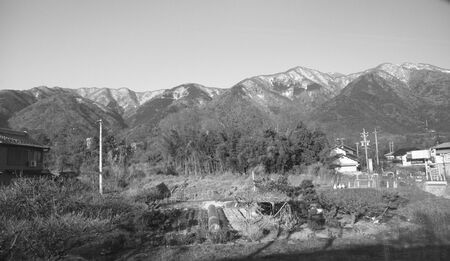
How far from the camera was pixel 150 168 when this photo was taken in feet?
108

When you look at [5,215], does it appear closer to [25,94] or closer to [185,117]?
[185,117]

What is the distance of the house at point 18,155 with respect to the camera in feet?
73.0

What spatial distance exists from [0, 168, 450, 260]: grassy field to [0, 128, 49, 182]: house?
10833mm

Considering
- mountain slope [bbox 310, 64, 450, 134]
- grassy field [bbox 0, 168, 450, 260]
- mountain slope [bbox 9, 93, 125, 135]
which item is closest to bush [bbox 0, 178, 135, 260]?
grassy field [bbox 0, 168, 450, 260]

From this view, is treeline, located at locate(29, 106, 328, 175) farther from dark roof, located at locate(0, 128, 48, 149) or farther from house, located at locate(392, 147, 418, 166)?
house, located at locate(392, 147, 418, 166)

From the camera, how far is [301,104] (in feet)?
272

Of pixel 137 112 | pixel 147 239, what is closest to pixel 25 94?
pixel 137 112

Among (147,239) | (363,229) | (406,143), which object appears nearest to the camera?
(147,239)

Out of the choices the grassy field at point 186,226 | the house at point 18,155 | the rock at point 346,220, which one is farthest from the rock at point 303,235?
the house at point 18,155

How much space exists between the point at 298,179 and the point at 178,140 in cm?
1390

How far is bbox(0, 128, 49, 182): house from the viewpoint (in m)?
22.3

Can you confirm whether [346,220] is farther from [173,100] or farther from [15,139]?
[173,100]

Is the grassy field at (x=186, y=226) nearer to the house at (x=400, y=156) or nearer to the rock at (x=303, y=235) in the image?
the rock at (x=303, y=235)

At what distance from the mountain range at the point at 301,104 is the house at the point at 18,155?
2222 centimetres
